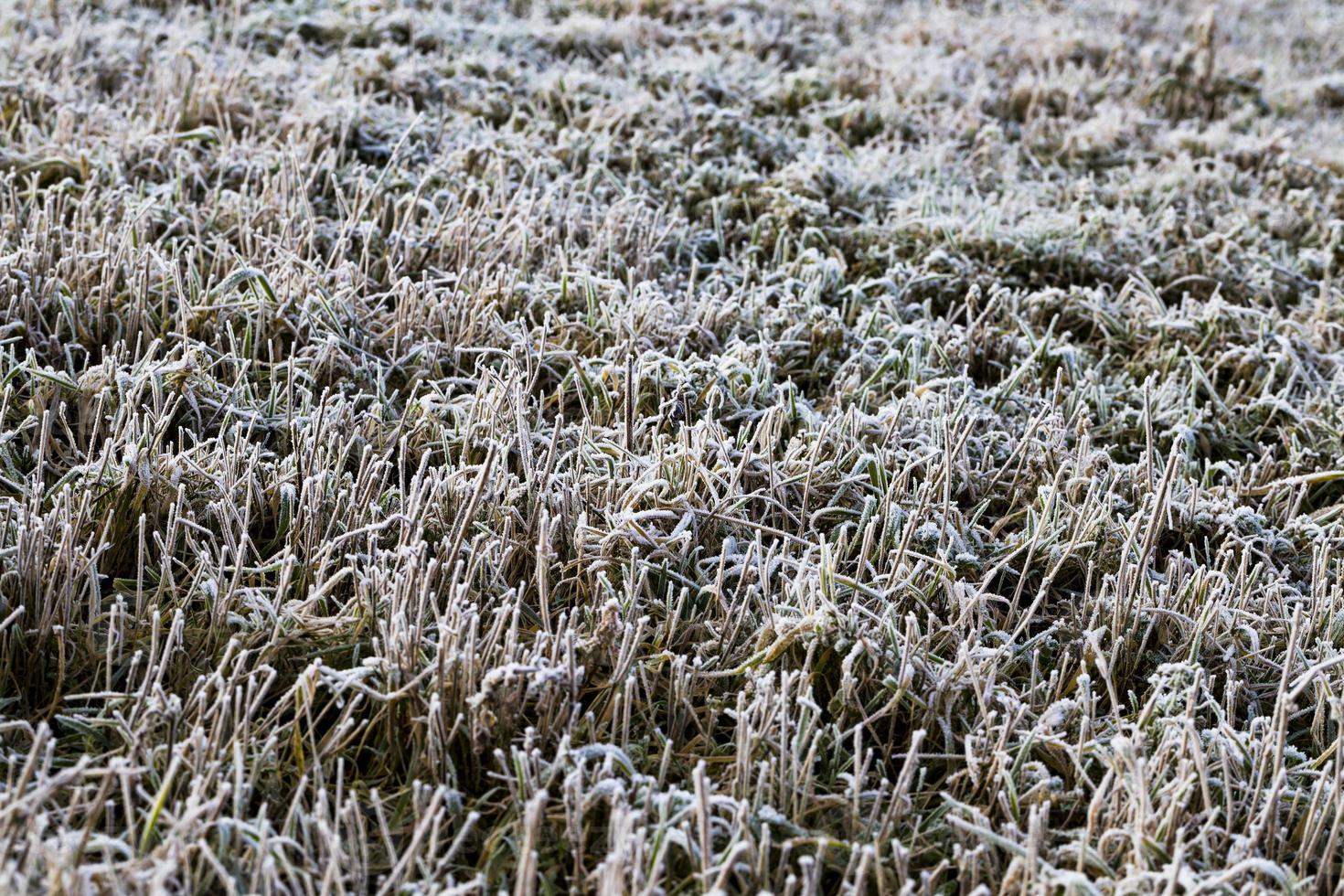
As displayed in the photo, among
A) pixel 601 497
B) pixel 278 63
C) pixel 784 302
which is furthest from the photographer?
pixel 278 63

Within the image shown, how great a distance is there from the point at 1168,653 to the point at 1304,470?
1.16 m

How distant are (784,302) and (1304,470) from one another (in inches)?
61.5

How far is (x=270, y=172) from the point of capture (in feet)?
13.3

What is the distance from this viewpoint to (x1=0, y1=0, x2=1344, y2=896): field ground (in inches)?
71.5

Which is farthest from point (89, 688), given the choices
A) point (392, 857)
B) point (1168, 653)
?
point (1168, 653)

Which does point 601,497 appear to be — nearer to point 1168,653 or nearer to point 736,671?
point 736,671

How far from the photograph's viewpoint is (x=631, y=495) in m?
2.50

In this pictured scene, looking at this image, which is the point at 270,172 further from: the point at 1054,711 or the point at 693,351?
the point at 1054,711

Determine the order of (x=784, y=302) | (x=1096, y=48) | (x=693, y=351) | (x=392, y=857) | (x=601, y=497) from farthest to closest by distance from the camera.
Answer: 1. (x=1096, y=48)
2. (x=784, y=302)
3. (x=693, y=351)
4. (x=601, y=497)
5. (x=392, y=857)

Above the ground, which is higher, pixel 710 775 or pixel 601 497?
pixel 601 497

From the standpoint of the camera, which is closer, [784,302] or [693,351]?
[693,351]

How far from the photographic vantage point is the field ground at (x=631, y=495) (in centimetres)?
182

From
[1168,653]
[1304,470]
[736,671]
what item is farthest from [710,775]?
[1304,470]

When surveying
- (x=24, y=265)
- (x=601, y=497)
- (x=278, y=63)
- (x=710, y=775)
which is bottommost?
(x=710, y=775)
